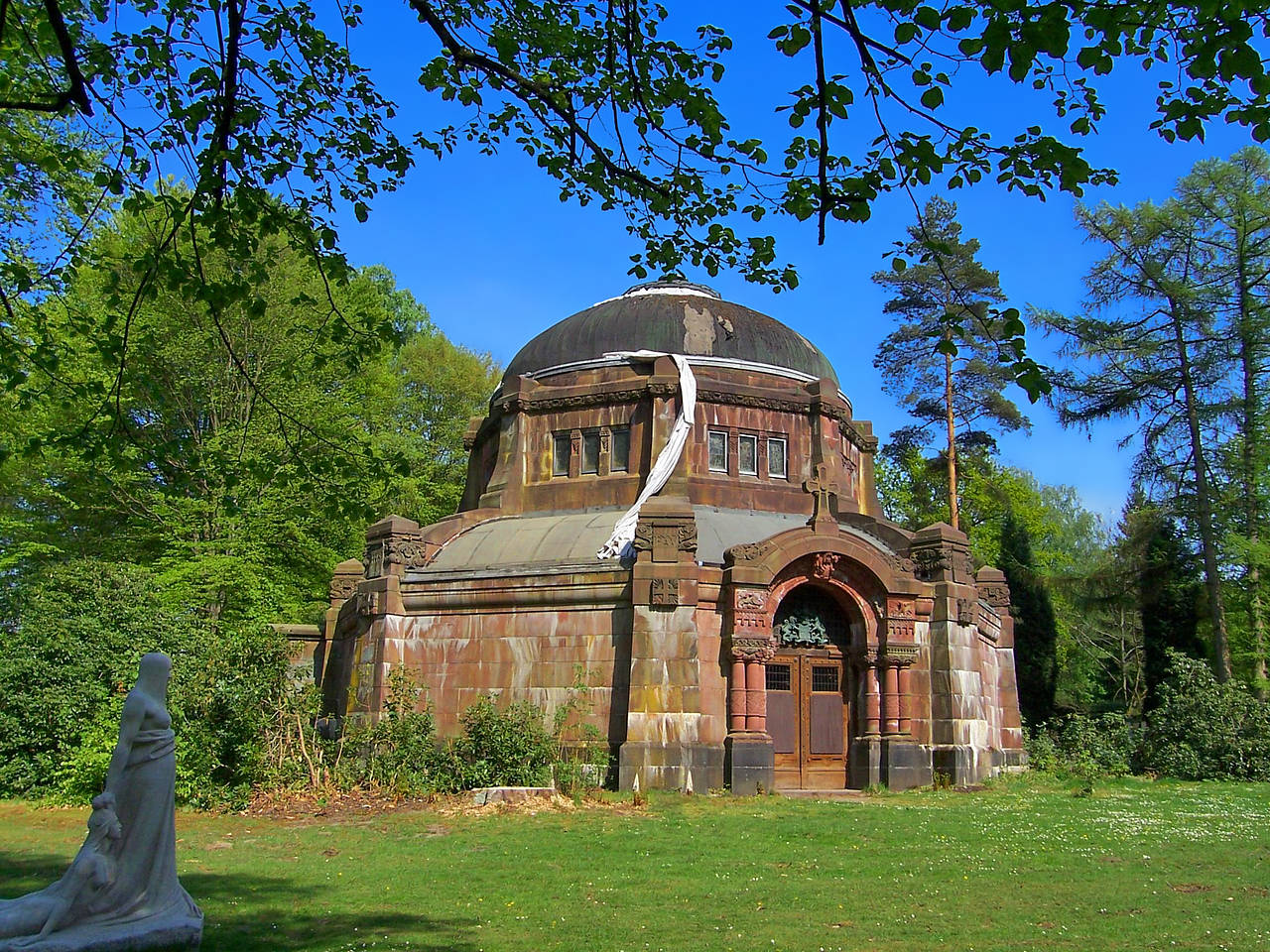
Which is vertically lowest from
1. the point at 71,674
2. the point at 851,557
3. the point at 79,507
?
the point at 71,674

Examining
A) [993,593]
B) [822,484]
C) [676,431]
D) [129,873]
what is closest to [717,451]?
[676,431]

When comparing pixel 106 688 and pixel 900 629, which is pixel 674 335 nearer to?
pixel 900 629

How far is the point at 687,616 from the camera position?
20156 millimetres

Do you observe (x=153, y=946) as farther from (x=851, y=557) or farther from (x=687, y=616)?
(x=851, y=557)

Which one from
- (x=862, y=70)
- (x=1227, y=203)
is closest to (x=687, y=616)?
(x=862, y=70)

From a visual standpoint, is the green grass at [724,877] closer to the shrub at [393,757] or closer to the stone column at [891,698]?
the shrub at [393,757]

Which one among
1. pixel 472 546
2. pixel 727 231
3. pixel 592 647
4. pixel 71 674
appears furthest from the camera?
pixel 472 546

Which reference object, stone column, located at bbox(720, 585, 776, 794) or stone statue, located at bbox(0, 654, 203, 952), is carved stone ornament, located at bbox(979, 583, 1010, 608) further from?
stone statue, located at bbox(0, 654, 203, 952)

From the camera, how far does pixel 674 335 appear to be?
26391 mm

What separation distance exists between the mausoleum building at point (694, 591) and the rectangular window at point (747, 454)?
5cm

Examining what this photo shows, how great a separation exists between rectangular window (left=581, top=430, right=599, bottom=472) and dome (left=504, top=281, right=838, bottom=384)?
2.04 meters

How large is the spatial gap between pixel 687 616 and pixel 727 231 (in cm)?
1187

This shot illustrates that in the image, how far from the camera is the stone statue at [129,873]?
7.19 meters

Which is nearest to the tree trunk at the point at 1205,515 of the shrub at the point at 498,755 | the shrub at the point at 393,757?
the shrub at the point at 498,755
